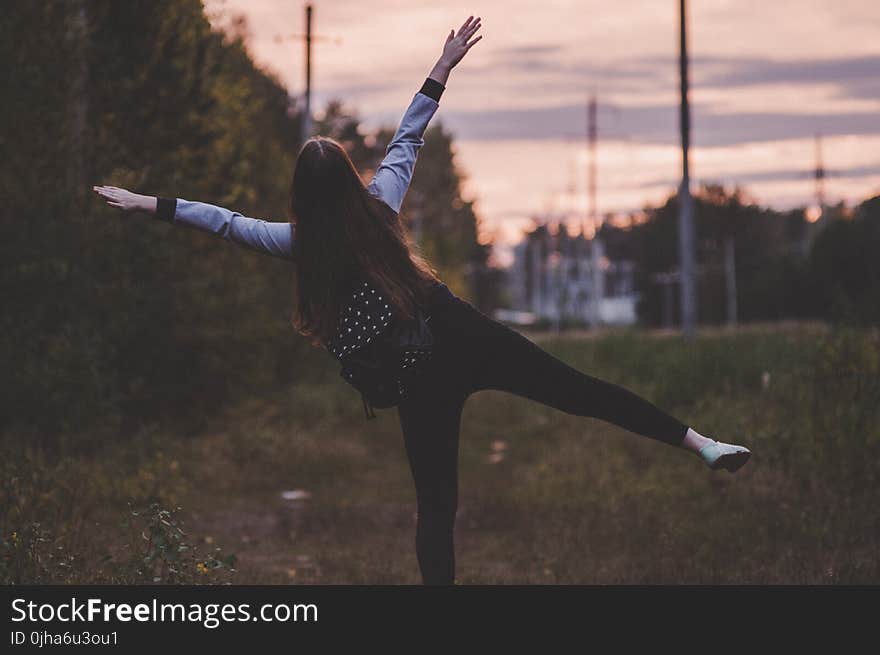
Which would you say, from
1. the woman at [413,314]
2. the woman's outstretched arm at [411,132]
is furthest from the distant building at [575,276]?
the woman at [413,314]

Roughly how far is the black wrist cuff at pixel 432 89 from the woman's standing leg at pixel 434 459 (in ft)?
4.13

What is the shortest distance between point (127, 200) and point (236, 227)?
443mm

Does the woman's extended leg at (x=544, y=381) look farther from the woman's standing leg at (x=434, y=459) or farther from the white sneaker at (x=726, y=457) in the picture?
the woman's standing leg at (x=434, y=459)

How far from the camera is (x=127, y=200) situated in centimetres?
487

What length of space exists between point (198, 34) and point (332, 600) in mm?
11832

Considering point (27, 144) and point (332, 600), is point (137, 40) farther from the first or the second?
point (332, 600)

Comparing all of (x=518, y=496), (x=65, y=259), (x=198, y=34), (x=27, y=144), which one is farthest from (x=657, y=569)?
(x=198, y=34)

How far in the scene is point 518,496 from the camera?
11.6m

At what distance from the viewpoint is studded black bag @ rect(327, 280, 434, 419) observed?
4746 millimetres

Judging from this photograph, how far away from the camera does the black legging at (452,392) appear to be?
4.72 metres

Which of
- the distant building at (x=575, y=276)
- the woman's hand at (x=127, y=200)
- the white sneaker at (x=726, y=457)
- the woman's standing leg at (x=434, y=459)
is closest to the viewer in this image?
the woman's standing leg at (x=434, y=459)

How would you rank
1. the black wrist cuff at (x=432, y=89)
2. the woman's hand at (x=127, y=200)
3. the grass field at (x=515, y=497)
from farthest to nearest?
the grass field at (x=515, y=497) < the black wrist cuff at (x=432, y=89) < the woman's hand at (x=127, y=200)

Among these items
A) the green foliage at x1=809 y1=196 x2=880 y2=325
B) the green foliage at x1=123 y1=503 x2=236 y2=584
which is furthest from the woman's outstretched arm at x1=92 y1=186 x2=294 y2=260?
the green foliage at x1=809 y1=196 x2=880 y2=325

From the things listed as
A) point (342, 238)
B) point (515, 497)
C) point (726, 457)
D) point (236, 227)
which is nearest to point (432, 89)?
point (342, 238)
